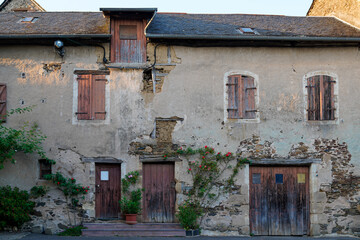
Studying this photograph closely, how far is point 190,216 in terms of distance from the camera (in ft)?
31.8

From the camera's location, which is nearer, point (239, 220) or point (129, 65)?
point (239, 220)

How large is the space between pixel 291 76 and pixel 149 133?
4.10 metres

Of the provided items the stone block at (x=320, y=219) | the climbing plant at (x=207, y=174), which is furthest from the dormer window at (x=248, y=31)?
the stone block at (x=320, y=219)

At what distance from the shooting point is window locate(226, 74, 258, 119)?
10320 millimetres

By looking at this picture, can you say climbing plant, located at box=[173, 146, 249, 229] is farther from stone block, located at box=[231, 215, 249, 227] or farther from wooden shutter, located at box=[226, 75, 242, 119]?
wooden shutter, located at box=[226, 75, 242, 119]

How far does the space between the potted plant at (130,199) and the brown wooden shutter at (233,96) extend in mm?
2967

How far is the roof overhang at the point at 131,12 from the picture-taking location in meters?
10.2

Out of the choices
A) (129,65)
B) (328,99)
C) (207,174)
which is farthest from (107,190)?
(328,99)

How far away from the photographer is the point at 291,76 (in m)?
10.5

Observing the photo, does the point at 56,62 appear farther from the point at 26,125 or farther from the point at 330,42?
the point at 330,42

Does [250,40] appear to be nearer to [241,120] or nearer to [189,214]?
[241,120]

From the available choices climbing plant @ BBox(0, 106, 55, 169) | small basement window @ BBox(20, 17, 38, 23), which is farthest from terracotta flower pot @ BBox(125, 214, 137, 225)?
small basement window @ BBox(20, 17, 38, 23)

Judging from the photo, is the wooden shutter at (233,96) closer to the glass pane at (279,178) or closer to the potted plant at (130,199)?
the glass pane at (279,178)

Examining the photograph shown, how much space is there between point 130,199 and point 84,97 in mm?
2949
